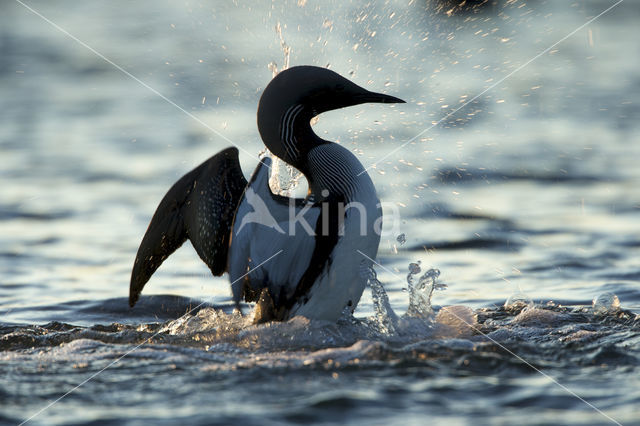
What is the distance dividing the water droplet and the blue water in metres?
0.02

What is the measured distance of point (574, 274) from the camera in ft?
18.1

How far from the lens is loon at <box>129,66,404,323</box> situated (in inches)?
158

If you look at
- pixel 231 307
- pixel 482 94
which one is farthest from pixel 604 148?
pixel 231 307

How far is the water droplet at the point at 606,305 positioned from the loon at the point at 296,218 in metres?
1.34

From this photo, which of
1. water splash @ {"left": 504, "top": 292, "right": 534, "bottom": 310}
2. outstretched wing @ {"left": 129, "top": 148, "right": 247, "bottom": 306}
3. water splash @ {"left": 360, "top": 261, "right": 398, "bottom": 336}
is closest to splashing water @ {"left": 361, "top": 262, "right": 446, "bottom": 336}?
water splash @ {"left": 360, "top": 261, "right": 398, "bottom": 336}

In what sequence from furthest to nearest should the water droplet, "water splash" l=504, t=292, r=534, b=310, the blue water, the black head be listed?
"water splash" l=504, t=292, r=534, b=310, the water droplet, the black head, the blue water

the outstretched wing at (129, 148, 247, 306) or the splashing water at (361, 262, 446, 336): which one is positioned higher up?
the outstretched wing at (129, 148, 247, 306)

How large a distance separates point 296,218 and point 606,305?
1.83m

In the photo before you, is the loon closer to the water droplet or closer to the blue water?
the blue water

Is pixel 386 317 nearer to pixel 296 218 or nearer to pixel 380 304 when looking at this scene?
pixel 380 304

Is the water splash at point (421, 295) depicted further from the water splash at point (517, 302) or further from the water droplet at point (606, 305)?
the water droplet at point (606, 305)

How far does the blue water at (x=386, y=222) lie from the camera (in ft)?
10.00

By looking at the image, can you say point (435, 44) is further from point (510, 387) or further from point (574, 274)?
point (510, 387)

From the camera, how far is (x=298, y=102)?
169 inches
